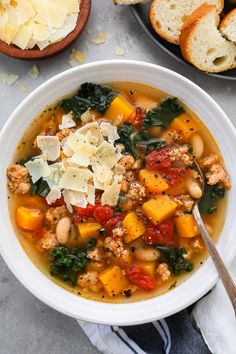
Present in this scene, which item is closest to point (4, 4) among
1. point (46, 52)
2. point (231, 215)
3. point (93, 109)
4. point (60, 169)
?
point (46, 52)

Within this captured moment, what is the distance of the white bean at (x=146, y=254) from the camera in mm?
2318

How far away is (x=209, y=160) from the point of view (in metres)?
2.32

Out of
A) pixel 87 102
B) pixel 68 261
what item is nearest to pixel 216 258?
pixel 68 261

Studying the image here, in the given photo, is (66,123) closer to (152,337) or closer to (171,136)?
(171,136)


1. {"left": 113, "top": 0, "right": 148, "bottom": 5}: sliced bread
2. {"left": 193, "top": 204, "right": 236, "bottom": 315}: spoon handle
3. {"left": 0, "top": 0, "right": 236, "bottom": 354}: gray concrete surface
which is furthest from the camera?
{"left": 0, "top": 0, "right": 236, "bottom": 354}: gray concrete surface

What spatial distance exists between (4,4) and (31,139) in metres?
0.58

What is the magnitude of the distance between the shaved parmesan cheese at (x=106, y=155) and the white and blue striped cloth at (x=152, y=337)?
0.75 metres

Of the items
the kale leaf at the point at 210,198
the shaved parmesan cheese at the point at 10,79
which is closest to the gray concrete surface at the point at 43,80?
the shaved parmesan cheese at the point at 10,79

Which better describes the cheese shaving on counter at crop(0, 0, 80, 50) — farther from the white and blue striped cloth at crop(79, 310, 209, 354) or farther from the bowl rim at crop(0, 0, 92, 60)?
the white and blue striped cloth at crop(79, 310, 209, 354)

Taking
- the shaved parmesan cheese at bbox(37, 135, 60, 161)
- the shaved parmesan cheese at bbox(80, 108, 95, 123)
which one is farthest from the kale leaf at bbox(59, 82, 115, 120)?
the shaved parmesan cheese at bbox(37, 135, 60, 161)

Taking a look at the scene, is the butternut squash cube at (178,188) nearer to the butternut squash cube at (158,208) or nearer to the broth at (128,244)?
the butternut squash cube at (158,208)

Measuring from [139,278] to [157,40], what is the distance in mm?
998

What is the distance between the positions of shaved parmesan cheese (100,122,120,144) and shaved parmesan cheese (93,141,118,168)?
4 cm

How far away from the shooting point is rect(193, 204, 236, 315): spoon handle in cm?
214
